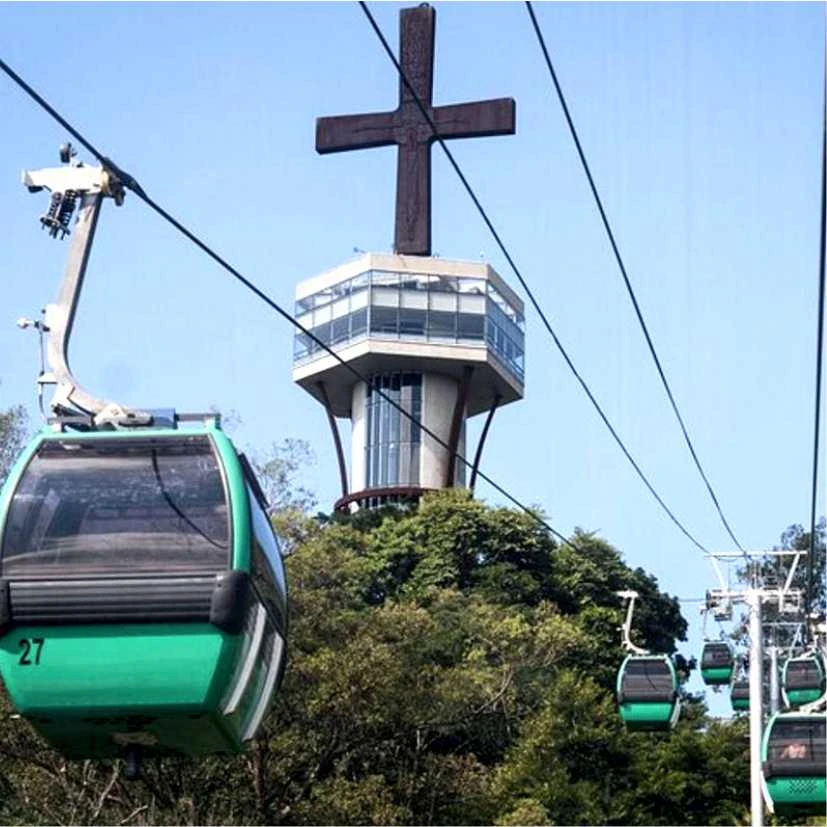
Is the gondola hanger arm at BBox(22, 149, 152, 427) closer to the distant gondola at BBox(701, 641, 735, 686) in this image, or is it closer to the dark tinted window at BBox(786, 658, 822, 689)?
the dark tinted window at BBox(786, 658, 822, 689)

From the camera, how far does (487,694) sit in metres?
35.8

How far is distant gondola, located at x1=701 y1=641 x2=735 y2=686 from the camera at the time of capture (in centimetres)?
3672

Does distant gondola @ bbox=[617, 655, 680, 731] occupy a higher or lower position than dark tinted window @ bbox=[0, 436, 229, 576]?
lower

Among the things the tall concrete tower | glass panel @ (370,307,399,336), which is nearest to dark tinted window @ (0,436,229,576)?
the tall concrete tower

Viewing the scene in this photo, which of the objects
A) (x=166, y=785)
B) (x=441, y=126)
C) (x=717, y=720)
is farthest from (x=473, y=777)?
(x=441, y=126)

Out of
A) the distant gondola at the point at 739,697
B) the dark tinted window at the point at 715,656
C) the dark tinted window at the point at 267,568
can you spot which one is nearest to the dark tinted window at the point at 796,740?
the dark tinted window at the point at 715,656

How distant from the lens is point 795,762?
2642cm

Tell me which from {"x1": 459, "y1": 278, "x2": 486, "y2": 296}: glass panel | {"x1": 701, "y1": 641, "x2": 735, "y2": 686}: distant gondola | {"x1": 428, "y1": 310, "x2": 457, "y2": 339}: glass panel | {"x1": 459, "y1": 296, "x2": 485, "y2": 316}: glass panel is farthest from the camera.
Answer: {"x1": 459, "y1": 278, "x2": 486, "y2": 296}: glass panel

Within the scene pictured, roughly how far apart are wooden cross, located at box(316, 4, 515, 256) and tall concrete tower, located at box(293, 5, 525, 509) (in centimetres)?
3

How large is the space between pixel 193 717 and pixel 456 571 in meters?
41.8

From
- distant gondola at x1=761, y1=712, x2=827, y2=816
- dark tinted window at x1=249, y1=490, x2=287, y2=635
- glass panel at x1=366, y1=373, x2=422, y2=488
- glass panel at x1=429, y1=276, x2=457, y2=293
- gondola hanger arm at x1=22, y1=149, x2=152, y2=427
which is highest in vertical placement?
glass panel at x1=429, y1=276, x2=457, y2=293

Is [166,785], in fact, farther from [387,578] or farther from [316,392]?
[316,392]

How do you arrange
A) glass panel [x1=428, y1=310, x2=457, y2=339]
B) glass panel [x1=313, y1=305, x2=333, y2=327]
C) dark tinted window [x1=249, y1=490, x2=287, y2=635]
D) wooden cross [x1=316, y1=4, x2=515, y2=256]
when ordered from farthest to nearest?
glass panel [x1=313, y1=305, x2=333, y2=327], glass panel [x1=428, y1=310, x2=457, y2=339], wooden cross [x1=316, y1=4, x2=515, y2=256], dark tinted window [x1=249, y1=490, x2=287, y2=635]

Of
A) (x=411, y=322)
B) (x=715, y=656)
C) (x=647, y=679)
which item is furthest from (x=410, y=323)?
(x=647, y=679)
